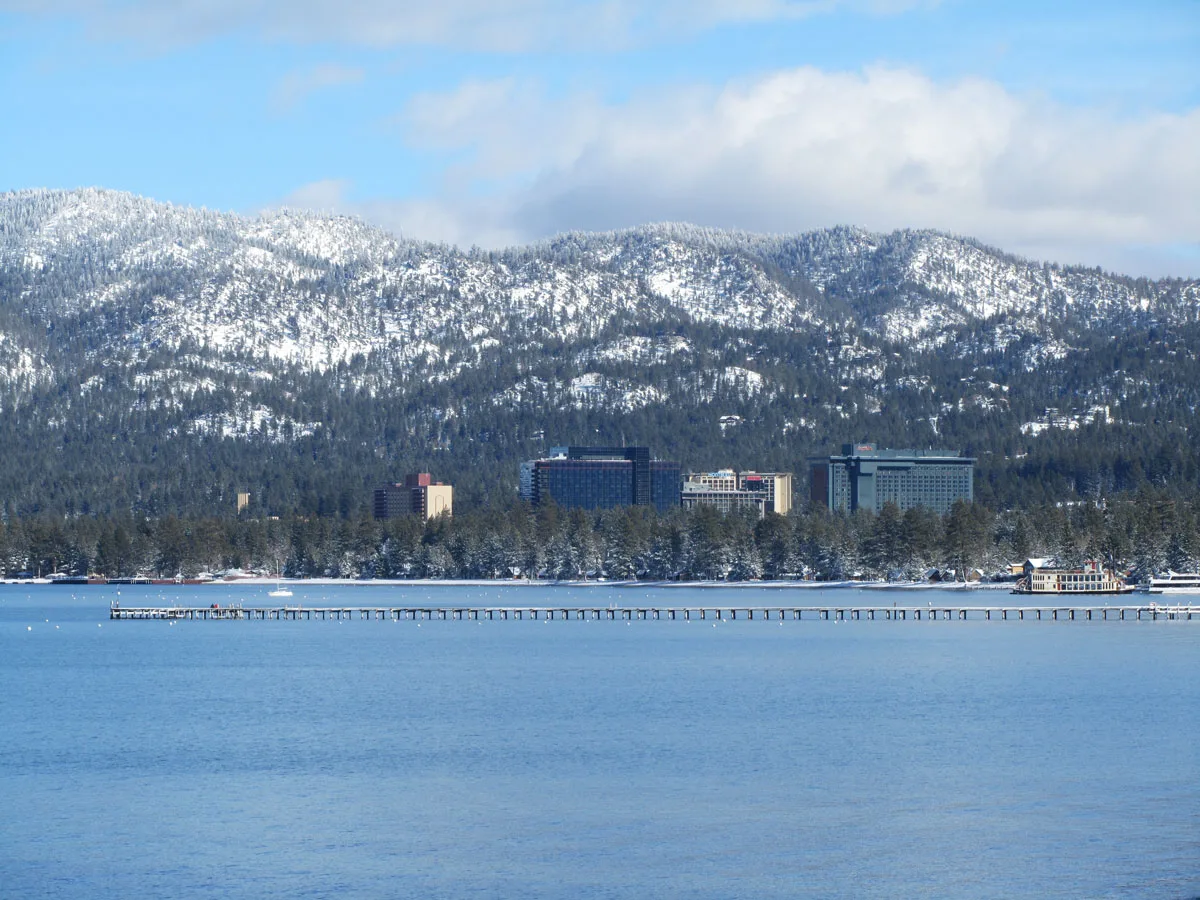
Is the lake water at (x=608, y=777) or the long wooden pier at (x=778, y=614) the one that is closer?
the lake water at (x=608, y=777)

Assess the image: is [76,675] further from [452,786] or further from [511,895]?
[511,895]

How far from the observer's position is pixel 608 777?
76.2 metres

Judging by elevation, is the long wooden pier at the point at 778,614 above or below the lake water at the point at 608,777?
above

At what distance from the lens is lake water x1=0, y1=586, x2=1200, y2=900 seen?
191 ft

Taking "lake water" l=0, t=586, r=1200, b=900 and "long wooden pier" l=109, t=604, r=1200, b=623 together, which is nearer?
"lake water" l=0, t=586, r=1200, b=900

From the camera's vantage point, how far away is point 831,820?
6631 cm

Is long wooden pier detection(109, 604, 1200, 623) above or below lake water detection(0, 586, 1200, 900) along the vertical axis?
above

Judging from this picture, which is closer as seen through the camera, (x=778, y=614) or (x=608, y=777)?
(x=608, y=777)

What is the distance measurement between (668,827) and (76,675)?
243 feet

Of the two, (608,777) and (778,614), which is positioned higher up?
(778,614)

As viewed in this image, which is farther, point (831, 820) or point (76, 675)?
point (76, 675)

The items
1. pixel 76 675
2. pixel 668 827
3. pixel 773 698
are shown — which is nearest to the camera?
pixel 668 827

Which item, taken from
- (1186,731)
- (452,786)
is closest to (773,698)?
(1186,731)

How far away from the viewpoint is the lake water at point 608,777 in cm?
5809
